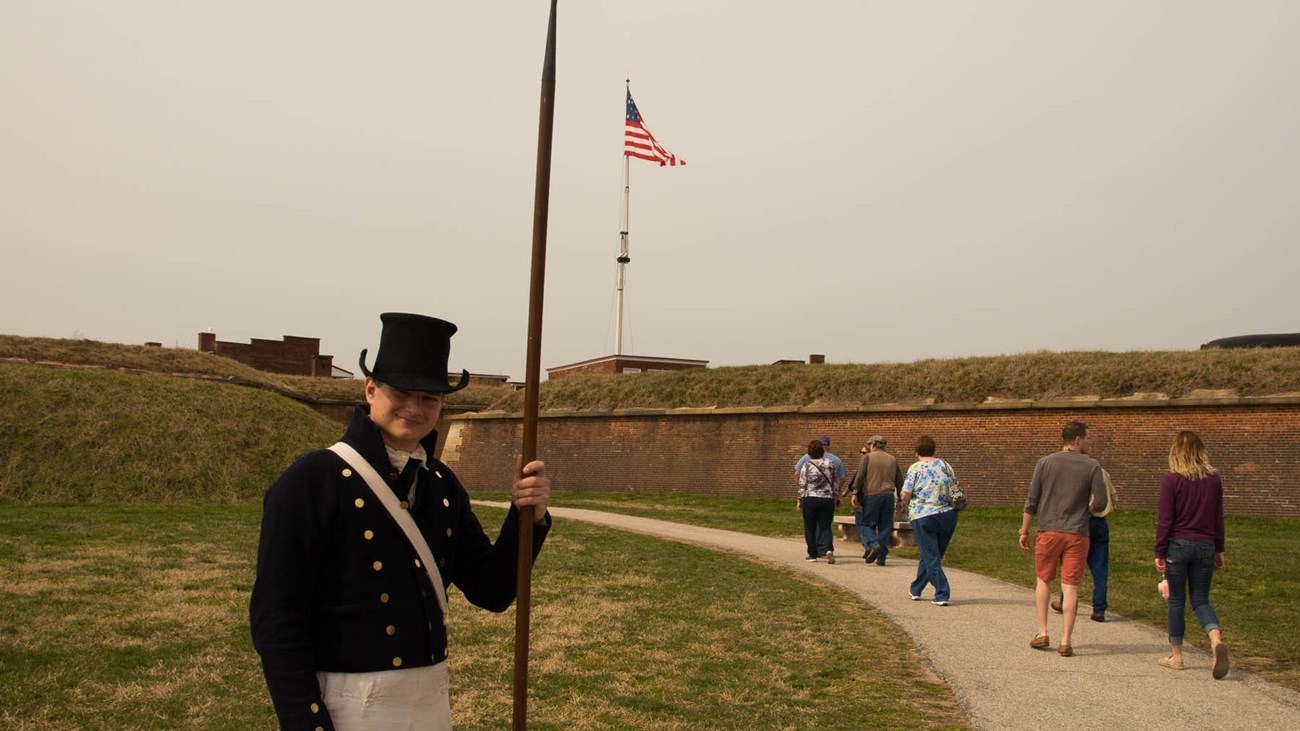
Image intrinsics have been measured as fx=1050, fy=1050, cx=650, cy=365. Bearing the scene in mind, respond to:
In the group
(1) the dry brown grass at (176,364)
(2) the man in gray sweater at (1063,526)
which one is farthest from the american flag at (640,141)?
(2) the man in gray sweater at (1063,526)

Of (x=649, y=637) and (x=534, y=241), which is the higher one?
(x=534, y=241)

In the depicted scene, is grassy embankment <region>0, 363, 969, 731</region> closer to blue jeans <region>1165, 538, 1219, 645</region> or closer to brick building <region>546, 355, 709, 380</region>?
blue jeans <region>1165, 538, 1219, 645</region>

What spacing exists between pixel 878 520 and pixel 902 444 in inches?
486

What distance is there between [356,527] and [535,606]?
22.7 feet

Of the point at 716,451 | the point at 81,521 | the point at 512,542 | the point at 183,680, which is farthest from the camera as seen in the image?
the point at 716,451

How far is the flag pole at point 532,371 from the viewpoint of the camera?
3211 millimetres

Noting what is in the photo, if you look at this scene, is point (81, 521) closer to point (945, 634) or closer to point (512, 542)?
point (945, 634)

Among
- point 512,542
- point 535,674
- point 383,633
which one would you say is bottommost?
point 535,674

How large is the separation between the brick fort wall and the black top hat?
71.0ft

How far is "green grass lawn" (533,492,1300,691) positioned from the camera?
8.68 metres

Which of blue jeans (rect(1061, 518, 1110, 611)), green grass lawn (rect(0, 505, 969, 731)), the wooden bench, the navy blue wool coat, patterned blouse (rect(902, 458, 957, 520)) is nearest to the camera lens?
the navy blue wool coat

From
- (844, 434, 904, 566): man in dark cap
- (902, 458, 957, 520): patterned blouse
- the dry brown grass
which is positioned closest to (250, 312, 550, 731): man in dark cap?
(902, 458, 957, 520): patterned blouse

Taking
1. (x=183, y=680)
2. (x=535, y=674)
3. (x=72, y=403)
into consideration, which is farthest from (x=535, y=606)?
(x=72, y=403)

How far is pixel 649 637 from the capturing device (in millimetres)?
8297
